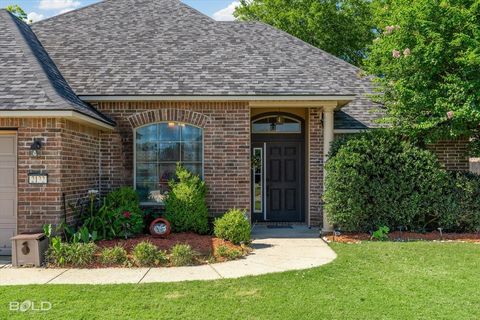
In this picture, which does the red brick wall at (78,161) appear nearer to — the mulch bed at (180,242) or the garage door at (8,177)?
the garage door at (8,177)

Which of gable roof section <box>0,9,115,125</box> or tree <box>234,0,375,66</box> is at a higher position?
tree <box>234,0,375,66</box>

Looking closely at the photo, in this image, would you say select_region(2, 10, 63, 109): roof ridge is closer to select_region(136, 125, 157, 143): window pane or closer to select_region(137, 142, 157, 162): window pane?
select_region(136, 125, 157, 143): window pane

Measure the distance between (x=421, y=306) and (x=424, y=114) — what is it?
632 cm

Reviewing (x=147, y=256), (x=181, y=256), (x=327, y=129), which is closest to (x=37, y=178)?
(x=147, y=256)

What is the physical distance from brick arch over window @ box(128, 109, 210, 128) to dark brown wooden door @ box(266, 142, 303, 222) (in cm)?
254

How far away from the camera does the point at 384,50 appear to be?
1070cm

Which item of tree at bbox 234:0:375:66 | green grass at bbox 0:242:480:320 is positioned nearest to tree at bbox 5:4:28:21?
tree at bbox 234:0:375:66

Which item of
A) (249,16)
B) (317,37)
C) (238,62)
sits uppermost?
(249,16)

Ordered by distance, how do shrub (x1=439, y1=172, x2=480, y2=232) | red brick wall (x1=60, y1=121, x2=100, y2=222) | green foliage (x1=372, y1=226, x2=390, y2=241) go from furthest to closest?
shrub (x1=439, y1=172, x2=480, y2=232), green foliage (x1=372, y1=226, x2=390, y2=241), red brick wall (x1=60, y1=121, x2=100, y2=222)

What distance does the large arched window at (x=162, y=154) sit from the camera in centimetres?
1034

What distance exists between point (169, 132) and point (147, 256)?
3.84 metres

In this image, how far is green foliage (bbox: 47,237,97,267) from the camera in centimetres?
720

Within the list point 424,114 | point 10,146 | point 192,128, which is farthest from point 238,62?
point 10,146

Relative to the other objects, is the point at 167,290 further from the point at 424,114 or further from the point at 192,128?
the point at 424,114
